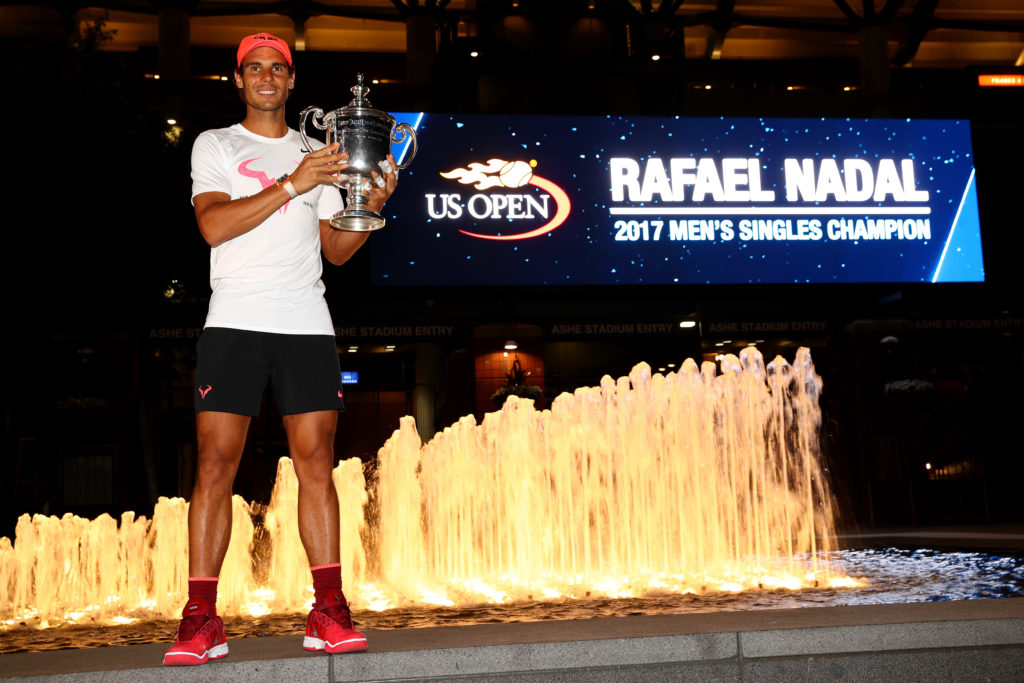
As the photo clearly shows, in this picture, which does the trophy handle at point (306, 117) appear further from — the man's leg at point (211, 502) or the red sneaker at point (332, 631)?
the red sneaker at point (332, 631)

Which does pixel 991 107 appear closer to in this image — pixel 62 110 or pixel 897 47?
pixel 897 47

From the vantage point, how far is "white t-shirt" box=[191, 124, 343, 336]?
280 cm

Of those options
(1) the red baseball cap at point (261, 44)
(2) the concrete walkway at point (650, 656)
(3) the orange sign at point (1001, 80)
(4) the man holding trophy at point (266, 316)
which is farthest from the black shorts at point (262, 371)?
(3) the orange sign at point (1001, 80)

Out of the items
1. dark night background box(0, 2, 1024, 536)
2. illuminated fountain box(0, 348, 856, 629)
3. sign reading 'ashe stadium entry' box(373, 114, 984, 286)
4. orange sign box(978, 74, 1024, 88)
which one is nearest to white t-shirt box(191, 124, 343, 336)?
illuminated fountain box(0, 348, 856, 629)

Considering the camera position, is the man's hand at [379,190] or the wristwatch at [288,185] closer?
the wristwatch at [288,185]

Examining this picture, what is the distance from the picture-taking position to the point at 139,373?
1697 centimetres

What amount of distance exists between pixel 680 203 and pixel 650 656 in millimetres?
13966

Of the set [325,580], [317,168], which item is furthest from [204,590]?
[317,168]

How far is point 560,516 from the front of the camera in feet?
21.8

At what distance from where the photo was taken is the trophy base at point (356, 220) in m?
2.71

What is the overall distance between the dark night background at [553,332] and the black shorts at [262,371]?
26.3 feet

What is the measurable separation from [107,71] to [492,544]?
6.86 m

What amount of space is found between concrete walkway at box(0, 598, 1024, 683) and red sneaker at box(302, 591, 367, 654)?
6cm

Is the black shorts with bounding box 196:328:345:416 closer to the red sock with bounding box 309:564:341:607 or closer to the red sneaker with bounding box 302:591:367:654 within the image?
the red sock with bounding box 309:564:341:607
